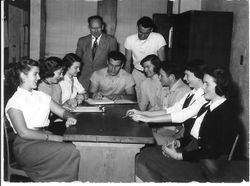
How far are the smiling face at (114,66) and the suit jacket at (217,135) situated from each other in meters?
1.96

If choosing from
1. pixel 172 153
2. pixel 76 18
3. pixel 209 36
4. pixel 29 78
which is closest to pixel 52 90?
pixel 29 78

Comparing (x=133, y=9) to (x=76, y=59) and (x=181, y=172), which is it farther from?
(x=181, y=172)

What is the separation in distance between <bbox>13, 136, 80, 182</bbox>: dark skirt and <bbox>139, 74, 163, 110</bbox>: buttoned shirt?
62.3 inches

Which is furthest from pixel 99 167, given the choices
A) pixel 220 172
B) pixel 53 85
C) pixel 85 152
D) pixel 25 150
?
pixel 53 85

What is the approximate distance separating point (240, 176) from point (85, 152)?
40.3 inches

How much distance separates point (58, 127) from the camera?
9.78 ft

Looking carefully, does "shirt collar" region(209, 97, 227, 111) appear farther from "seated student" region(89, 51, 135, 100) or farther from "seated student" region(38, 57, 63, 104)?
"seated student" region(89, 51, 135, 100)

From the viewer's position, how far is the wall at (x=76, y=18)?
18.3 ft

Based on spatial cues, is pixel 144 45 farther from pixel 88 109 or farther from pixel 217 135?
pixel 217 135

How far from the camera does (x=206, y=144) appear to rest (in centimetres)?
211

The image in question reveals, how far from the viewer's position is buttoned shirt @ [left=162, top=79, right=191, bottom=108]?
3.19 meters

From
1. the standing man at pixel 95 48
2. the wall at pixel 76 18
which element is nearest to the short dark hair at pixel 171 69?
the standing man at pixel 95 48

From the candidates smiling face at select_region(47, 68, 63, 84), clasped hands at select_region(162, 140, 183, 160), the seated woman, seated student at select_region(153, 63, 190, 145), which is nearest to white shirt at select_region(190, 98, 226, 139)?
clasped hands at select_region(162, 140, 183, 160)

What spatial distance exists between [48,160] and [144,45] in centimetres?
266
